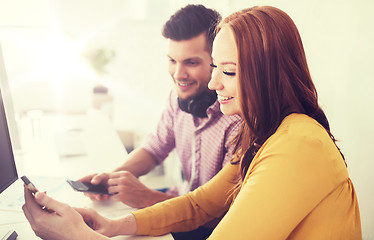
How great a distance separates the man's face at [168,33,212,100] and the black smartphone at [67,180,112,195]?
1.48 ft

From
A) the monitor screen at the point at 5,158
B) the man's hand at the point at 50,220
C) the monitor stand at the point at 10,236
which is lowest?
the monitor stand at the point at 10,236

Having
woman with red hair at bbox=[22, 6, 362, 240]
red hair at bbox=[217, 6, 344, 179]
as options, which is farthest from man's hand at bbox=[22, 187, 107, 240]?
red hair at bbox=[217, 6, 344, 179]

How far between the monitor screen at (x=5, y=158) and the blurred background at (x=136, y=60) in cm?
93

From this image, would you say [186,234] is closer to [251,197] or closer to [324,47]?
[251,197]

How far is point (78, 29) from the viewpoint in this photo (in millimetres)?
3783

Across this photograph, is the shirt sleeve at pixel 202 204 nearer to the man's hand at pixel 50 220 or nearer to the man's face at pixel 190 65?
the man's hand at pixel 50 220

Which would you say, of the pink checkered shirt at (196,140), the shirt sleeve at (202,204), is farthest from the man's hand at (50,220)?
the pink checkered shirt at (196,140)


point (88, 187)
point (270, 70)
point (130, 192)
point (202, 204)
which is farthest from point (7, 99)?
point (270, 70)

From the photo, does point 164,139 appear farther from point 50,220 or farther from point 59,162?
point 50,220

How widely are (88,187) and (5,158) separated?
31cm

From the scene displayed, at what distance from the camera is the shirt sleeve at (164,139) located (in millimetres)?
1489

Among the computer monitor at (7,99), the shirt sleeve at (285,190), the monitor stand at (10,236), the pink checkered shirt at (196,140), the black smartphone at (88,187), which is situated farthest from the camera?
the computer monitor at (7,99)

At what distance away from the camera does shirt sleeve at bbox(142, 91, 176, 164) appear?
4.89ft

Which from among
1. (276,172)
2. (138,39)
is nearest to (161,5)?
(138,39)
